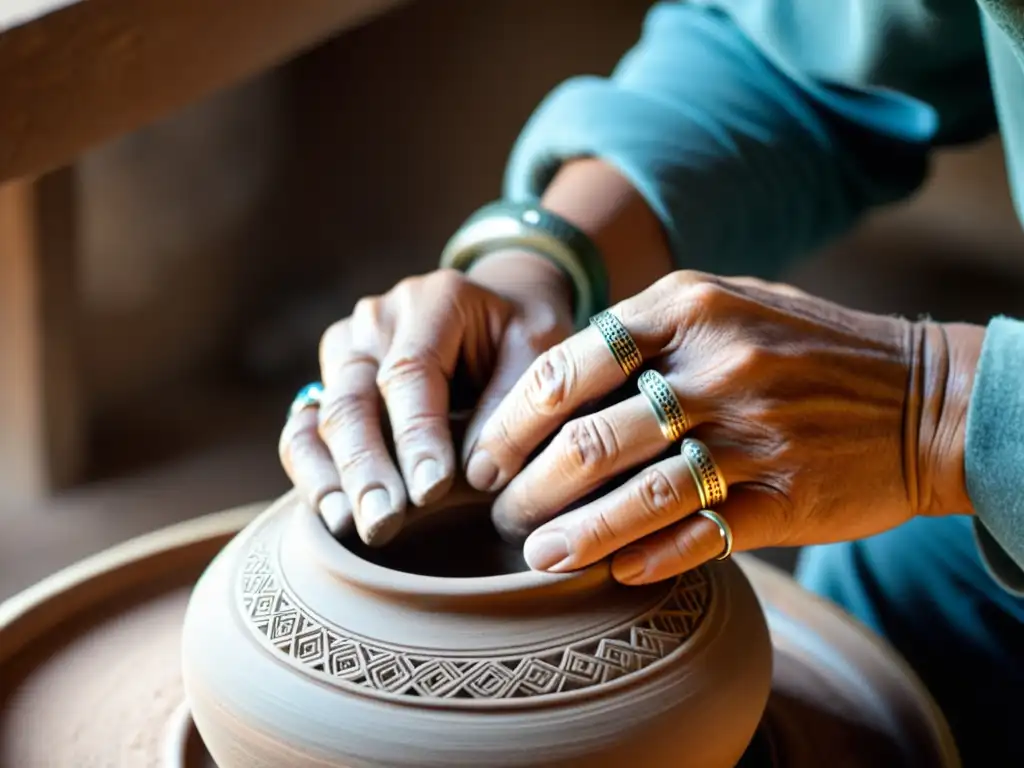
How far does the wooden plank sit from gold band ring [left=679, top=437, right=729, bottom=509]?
0.57m

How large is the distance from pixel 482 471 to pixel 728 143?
551 millimetres

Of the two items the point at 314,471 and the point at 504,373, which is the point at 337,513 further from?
the point at 504,373

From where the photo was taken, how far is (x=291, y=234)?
2803 millimetres

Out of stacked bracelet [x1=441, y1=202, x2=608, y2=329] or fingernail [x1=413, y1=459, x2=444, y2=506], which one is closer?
fingernail [x1=413, y1=459, x2=444, y2=506]

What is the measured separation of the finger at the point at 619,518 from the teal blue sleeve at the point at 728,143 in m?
0.46

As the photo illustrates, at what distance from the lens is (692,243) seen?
122 cm

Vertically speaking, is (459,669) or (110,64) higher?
(110,64)

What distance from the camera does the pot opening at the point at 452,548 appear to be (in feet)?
3.10

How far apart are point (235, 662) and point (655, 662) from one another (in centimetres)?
28

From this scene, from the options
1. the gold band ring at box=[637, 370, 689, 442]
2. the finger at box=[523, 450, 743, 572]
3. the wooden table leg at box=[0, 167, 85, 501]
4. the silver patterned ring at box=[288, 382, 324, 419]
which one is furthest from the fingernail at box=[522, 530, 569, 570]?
the wooden table leg at box=[0, 167, 85, 501]

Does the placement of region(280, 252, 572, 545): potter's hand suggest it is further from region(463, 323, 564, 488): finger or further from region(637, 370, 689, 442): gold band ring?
region(637, 370, 689, 442): gold band ring

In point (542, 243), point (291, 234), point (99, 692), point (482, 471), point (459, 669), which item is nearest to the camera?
point (459, 669)

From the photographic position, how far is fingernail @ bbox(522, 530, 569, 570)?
2.64 ft

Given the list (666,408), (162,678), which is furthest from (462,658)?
(162,678)
